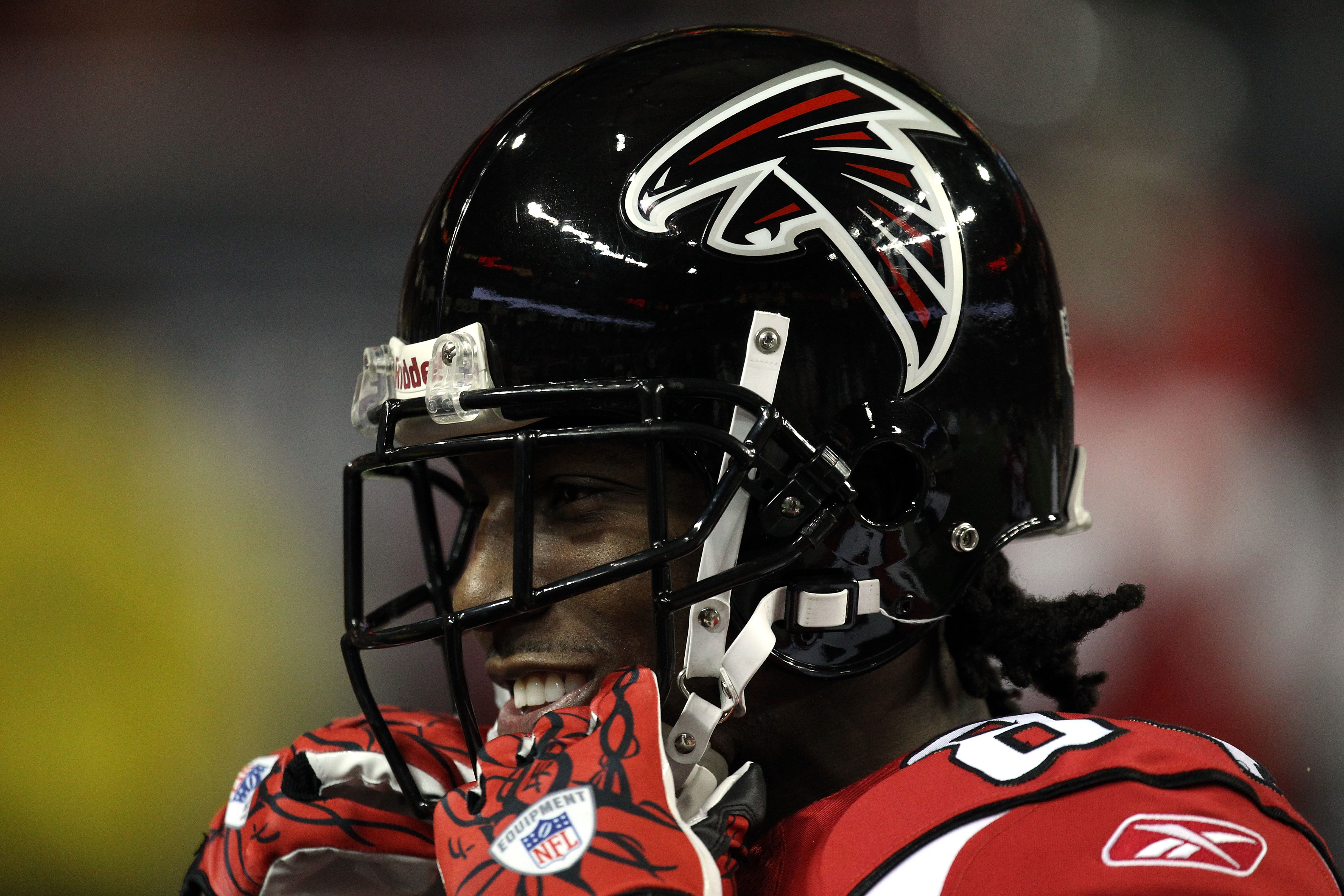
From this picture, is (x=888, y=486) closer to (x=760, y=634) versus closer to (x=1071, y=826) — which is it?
(x=760, y=634)

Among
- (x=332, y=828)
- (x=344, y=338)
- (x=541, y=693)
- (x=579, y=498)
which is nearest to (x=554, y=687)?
(x=541, y=693)

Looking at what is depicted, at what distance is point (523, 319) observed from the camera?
0.98 m

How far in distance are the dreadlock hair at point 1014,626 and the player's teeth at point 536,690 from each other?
1.24 feet

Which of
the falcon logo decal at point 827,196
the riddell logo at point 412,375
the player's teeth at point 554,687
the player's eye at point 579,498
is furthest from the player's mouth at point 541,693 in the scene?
the falcon logo decal at point 827,196

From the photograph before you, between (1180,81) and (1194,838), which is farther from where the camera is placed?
(1180,81)

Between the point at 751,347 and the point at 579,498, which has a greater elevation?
the point at 751,347

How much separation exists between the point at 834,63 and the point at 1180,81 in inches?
74.0

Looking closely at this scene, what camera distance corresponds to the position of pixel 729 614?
37.9 inches

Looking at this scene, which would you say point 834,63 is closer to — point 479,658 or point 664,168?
point 664,168

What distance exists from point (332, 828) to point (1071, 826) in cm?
67

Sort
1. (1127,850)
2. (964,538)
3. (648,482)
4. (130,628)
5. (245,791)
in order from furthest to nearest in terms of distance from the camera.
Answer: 1. (130,628)
2. (245,791)
3. (964,538)
4. (648,482)
5. (1127,850)

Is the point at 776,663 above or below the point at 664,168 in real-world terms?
below

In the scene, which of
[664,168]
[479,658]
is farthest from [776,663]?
[479,658]

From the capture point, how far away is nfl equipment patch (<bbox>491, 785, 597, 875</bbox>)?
0.76 meters
